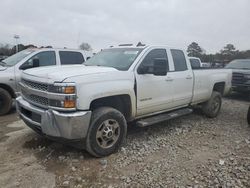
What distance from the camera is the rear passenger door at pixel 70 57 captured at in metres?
7.82

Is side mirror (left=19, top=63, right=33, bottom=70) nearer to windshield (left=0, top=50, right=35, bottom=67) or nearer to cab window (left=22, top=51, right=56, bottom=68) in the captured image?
cab window (left=22, top=51, right=56, bottom=68)

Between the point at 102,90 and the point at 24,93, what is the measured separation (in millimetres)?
1530

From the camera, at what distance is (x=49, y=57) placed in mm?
7562

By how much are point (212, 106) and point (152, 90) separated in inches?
116

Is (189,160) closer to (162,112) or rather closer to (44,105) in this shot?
(162,112)

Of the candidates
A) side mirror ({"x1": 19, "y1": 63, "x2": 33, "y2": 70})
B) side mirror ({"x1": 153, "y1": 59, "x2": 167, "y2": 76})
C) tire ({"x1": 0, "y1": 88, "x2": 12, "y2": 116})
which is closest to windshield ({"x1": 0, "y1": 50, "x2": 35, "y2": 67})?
side mirror ({"x1": 19, "y1": 63, "x2": 33, "y2": 70})

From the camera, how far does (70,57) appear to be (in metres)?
8.02

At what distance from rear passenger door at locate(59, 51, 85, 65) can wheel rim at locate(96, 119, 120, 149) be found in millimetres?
4262

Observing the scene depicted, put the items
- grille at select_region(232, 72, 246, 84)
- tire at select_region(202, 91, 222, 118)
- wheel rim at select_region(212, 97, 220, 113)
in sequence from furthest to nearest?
1. grille at select_region(232, 72, 246, 84)
2. wheel rim at select_region(212, 97, 220, 113)
3. tire at select_region(202, 91, 222, 118)

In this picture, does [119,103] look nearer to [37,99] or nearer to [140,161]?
[140,161]

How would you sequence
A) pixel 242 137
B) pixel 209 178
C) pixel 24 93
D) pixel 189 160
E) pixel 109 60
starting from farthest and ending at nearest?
pixel 242 137, pixel 109 60, pixel 24 93, pixel 189 160, pixel 209 178

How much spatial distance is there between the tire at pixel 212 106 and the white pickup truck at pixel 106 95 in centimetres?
115

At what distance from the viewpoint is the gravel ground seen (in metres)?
3.40

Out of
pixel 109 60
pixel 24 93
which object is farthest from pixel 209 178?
pixel 24 93
